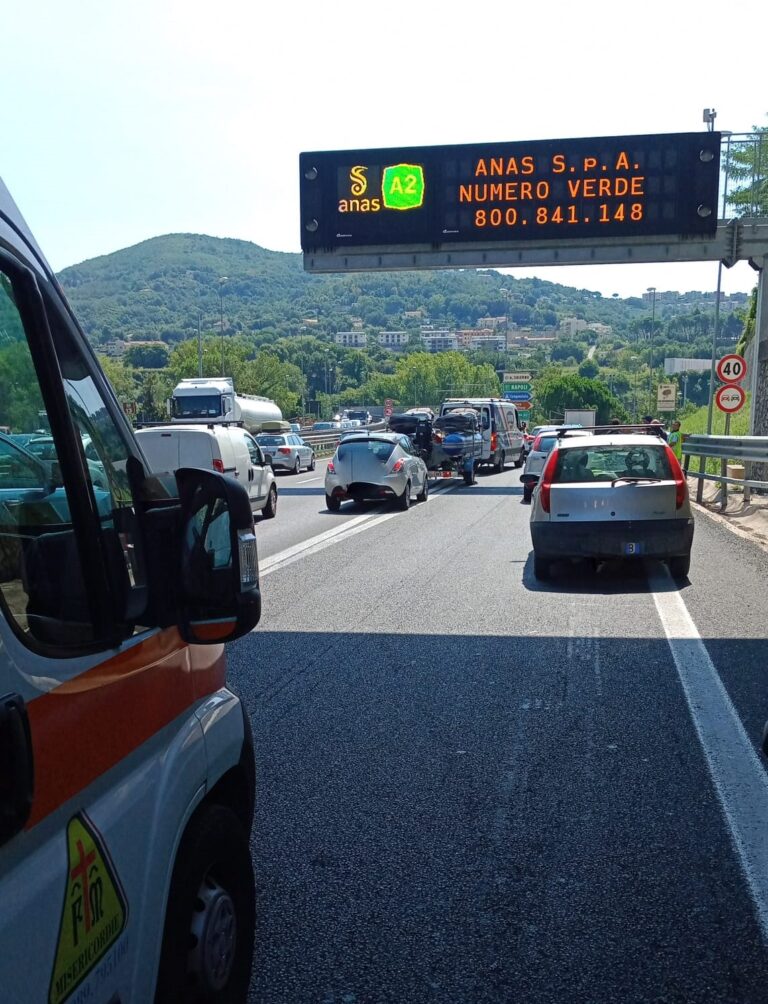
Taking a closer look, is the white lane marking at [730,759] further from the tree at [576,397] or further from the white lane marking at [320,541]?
the tree at [576,397]

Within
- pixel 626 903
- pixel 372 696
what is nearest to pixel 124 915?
pixel 626 903

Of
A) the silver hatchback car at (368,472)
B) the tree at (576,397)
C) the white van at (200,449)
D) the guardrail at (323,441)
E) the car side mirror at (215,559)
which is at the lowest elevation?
the tree at (576,397)

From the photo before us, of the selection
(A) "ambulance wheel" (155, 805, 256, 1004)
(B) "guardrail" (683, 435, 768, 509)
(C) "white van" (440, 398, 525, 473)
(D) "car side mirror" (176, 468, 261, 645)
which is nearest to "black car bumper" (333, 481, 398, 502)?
(B) "guardrail" (683, 435, 768, 509)

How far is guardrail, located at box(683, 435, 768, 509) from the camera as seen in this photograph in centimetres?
1678

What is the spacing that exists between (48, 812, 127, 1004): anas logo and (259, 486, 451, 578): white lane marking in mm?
10245

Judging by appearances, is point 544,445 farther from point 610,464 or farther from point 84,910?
point 84,910

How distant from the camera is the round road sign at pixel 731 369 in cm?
2292

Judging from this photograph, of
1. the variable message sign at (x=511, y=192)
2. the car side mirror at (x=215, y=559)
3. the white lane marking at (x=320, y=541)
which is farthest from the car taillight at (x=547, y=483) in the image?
the variable message sign at (x=511, y=192)

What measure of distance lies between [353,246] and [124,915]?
77.3 feet

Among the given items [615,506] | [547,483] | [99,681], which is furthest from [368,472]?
[99,681]

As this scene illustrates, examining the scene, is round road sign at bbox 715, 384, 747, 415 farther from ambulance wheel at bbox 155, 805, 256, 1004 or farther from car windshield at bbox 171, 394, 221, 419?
car windshield at bbox 171, 394, 221, 419

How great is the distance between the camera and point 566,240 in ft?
78.7

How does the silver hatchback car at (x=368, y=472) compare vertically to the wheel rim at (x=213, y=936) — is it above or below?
below

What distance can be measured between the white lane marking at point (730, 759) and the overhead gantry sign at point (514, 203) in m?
16.9
